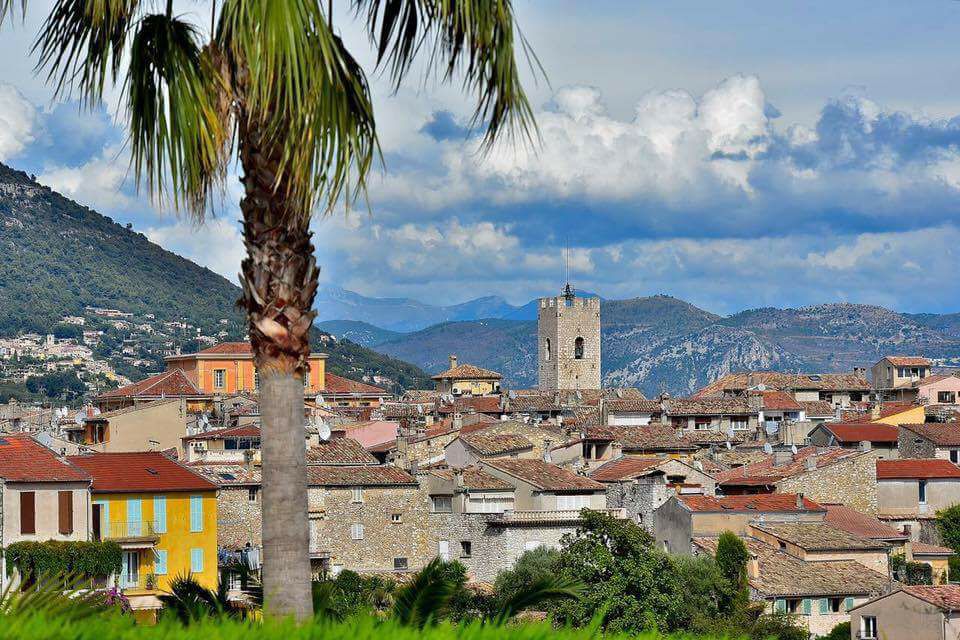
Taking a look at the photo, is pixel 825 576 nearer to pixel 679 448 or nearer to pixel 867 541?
pixel 867 541

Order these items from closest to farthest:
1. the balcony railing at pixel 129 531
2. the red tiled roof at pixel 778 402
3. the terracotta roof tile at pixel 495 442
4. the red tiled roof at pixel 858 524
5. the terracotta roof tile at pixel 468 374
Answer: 1. the balcony railing at pixel 129 531
2. the red tiled roof at pixel 858 524
3. the terracotta roof tile at pixel 495 442
4. the red tiled roof at pixel 778 402
5. the terracotta roof tile at pixel 468 374

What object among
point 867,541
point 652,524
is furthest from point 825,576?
point 652,524

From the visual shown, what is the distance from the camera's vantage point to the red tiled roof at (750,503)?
48.2 metres

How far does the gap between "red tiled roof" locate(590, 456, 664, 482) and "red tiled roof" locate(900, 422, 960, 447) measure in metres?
13.3

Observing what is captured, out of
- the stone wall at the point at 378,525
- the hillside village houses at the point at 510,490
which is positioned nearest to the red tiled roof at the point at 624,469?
the hillside village houses at the point at 510,490

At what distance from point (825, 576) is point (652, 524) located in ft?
25.1

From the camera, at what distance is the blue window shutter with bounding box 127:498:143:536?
1610 inches

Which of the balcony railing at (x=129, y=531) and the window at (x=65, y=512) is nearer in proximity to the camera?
the window at (x=65, y=512)

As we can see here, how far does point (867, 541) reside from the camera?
46.6m

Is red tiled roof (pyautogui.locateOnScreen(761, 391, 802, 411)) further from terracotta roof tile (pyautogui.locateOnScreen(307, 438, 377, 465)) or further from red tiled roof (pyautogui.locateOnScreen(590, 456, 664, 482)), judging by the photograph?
terracotta roof tile (pyautogui.locateOnScreen(307, 438, 377, 465))

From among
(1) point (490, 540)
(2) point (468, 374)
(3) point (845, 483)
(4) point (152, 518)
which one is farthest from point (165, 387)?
(4) point (152, 518)

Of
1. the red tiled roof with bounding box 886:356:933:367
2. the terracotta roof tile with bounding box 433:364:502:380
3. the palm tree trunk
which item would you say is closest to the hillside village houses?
the palm tree trunk

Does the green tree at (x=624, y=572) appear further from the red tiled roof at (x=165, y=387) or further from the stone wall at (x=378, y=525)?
the red tiled roof at (x=165, y=387)

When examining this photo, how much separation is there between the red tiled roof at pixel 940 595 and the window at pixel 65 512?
18.8 m
